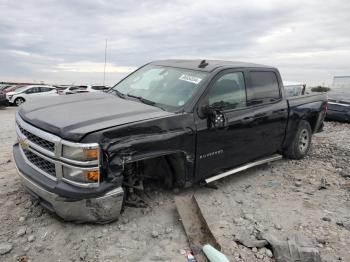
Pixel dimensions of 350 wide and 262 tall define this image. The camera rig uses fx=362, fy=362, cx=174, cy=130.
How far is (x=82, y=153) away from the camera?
3.39m

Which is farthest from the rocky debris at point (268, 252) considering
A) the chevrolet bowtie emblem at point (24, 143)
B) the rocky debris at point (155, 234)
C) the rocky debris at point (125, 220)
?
the chevrolet bowtie emblem at point (24, 143)

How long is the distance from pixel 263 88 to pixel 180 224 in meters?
2.64

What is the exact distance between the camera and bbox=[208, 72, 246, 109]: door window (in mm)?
4660

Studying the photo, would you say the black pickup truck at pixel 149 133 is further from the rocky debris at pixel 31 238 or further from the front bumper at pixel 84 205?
the rocky debris at pixel 31 238

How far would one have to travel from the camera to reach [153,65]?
564 centimetres

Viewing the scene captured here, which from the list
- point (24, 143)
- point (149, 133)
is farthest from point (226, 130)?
point (24, 143)

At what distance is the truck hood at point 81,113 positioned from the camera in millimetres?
3492

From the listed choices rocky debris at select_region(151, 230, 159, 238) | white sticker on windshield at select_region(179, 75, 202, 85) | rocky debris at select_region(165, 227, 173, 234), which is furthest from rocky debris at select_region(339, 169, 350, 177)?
rocky debris at select_region(151, 230, 159, 238)

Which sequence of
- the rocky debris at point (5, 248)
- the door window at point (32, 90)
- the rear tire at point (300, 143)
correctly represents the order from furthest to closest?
1. the door window at point (32, 90)
2. the rear tire at point (300, 143)
3. the rocky debris at point (5, 248)

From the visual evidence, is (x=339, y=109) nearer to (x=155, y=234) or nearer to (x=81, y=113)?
(x=155, y=234)

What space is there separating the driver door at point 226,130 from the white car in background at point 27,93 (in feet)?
60.4

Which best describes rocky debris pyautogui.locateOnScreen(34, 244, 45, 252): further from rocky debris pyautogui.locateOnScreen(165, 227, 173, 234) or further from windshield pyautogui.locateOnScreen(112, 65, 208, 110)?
windshield pyautogui.locateOnScreen(112, 65, 208, 110)

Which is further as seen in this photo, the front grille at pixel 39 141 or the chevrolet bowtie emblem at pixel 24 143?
the chevrolet bowtie emblem at pixel 24 143

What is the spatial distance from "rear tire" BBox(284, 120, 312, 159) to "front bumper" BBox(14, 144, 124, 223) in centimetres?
391
